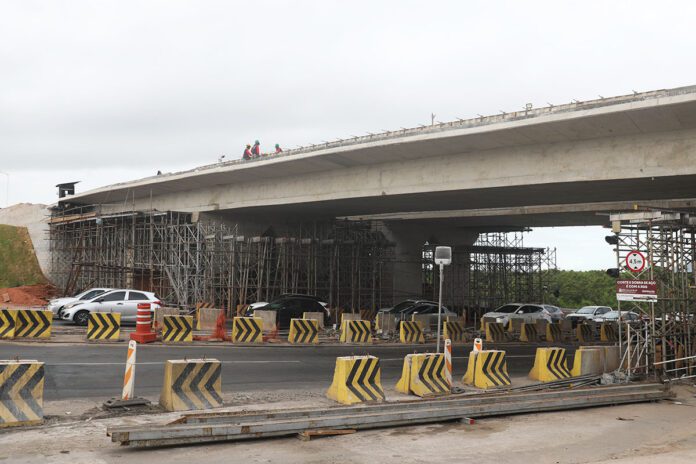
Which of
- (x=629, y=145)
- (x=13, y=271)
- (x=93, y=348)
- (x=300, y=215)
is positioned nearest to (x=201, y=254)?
(x=300, y=215)

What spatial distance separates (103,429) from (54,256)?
40.2 meters

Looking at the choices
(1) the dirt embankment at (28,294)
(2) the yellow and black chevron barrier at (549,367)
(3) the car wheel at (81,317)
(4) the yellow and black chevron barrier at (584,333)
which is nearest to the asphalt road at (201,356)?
(2) the yellow and black chevron barrier at (549,367)

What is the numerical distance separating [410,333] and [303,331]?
4834mm

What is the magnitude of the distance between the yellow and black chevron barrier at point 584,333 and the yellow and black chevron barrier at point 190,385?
23.9m

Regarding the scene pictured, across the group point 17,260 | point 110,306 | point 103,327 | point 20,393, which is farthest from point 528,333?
point 17,260

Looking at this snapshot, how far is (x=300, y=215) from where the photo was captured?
35750mm

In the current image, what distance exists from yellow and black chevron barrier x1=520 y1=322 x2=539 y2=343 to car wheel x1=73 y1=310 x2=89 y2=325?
18576 mm

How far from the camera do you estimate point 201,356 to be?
56.0 ft

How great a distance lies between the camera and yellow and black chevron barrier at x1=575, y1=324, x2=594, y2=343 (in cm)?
3054

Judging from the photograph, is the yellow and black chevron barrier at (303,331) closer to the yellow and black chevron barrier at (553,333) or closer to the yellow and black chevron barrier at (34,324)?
the yellow and black chevron barrier at (34,324)

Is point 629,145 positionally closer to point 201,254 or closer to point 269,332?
point 269,332

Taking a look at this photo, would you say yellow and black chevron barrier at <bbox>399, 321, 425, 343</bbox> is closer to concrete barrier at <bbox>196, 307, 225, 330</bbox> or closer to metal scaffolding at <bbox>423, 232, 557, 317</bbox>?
concrete barrier at <bbox>196, 307, 225, 330</bbox>

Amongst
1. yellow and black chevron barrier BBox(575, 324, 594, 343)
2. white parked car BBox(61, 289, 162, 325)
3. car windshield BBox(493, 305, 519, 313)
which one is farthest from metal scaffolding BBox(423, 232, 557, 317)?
white parked car BBox(61, 289, 162, 325)

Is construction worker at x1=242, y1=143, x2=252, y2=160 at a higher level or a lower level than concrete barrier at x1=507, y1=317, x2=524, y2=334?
higher
